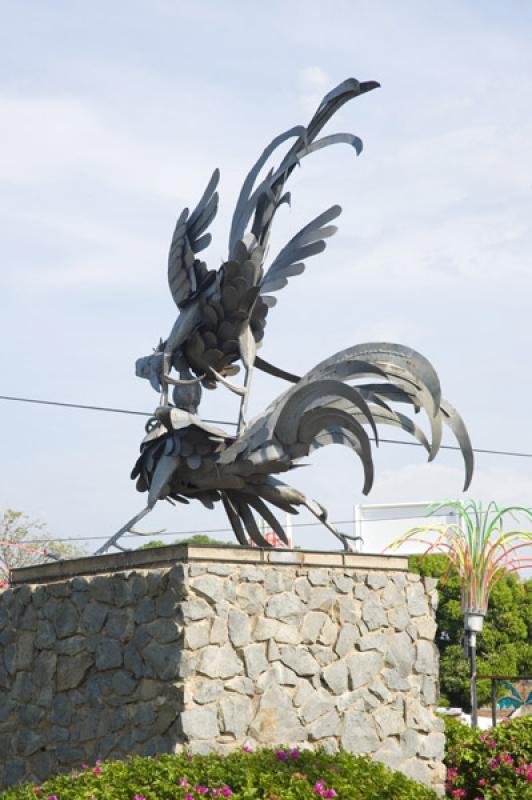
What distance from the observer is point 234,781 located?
7086 mm

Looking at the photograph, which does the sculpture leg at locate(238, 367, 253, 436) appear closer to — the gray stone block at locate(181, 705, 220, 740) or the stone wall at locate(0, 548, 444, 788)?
the stone wall at locate(0, 548, 444, 788)

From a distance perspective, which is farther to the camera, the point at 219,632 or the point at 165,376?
the point at 165,376

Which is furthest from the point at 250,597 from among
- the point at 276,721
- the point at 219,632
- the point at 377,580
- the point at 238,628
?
the point at 377,580

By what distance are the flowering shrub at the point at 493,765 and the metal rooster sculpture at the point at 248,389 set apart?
2462 mm

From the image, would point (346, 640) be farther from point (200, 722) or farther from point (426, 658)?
point (200, 722)

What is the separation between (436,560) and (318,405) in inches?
921

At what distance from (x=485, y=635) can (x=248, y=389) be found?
22.5m

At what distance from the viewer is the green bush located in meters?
A: 6.89

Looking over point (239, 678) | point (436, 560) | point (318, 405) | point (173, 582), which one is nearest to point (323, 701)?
point (239, 678)

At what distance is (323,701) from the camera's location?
8898mm

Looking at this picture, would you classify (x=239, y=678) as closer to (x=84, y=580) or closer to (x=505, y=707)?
(x=84, y=580)

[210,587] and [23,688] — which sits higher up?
[210,587]

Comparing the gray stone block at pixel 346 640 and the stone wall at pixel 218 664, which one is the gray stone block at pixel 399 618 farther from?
the gray stone block at pixel 346 640

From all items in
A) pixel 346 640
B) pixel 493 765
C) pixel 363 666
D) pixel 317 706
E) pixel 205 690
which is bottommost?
pixel 493 765
